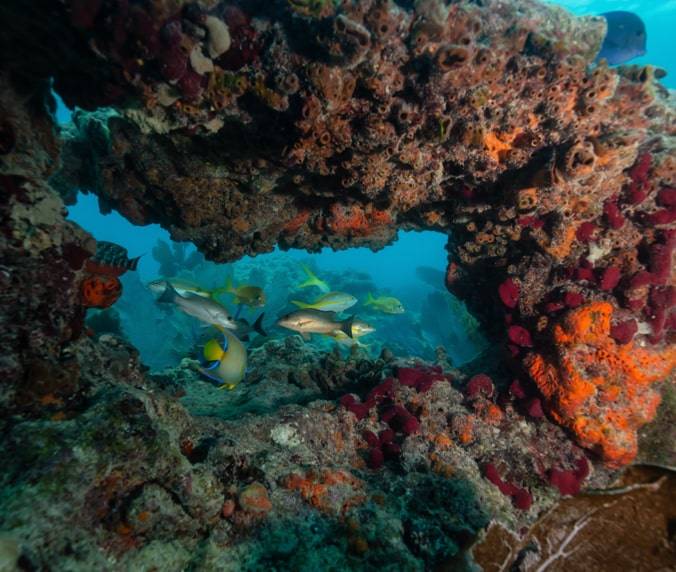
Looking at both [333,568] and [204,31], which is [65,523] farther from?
[204,31]

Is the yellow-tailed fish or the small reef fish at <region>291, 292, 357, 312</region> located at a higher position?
the small reef fish at <region>291, 292, 357, 312</region>

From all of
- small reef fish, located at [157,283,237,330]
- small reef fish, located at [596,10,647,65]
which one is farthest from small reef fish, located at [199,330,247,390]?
small reef fish, located at [596,10,647,65]

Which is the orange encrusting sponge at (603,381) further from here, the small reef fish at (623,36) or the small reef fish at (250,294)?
the small reef fish at (623,36)

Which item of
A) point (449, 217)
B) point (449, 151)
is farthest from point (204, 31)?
point (449, 217)

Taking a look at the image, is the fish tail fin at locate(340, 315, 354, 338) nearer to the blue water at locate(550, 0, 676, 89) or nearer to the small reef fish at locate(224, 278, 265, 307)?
the small reef fish at locate(224, 278, 265, 307)

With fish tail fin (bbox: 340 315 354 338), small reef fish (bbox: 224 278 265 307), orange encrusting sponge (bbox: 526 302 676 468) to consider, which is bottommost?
orange encrusting sponge (bbox: 526 302 676 468)

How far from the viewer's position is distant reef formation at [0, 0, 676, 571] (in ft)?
7.96

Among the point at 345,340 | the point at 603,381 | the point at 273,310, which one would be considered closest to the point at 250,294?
the point at 345,340

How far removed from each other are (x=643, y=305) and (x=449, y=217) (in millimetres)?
2380

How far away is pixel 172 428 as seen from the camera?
3.23 meters

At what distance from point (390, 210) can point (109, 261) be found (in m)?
3.51

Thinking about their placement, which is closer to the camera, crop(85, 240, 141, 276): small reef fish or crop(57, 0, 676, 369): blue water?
crop(85, 240, 141, 276): small reef fish

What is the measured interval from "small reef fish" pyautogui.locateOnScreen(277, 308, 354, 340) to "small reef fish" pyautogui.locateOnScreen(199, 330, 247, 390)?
78 centimetres

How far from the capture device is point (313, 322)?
4.78 m
